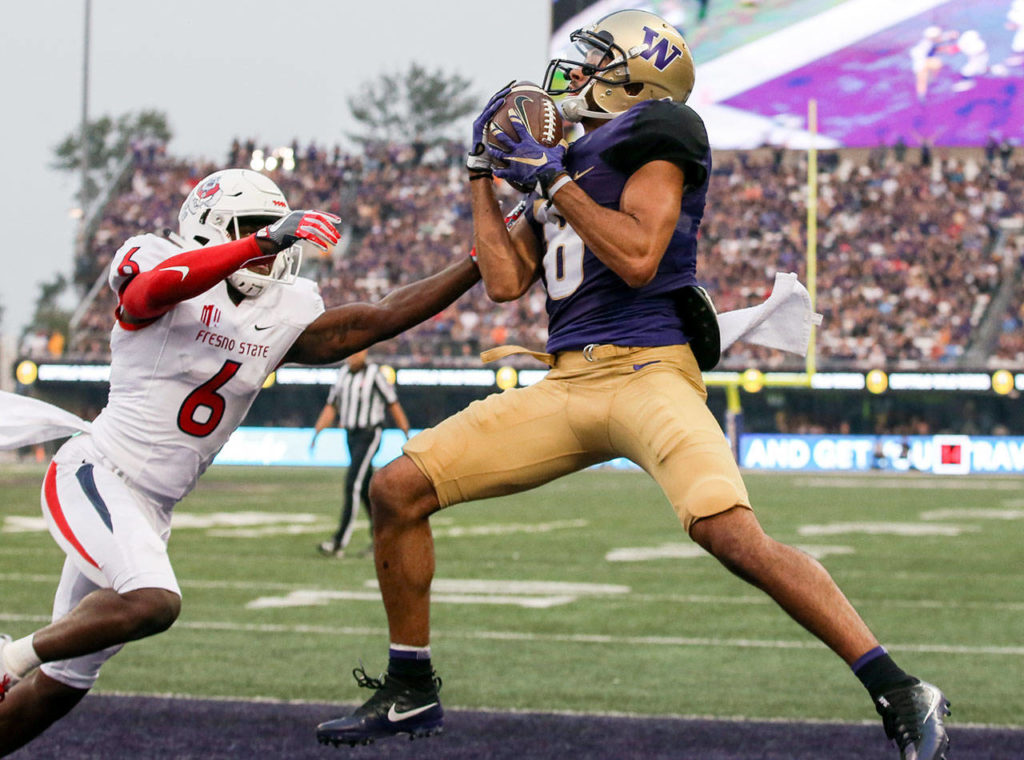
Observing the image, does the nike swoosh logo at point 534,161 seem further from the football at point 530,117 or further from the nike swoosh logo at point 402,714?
the nike swoosh logo at point 402,714

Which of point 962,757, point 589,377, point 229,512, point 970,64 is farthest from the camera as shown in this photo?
point 970,64

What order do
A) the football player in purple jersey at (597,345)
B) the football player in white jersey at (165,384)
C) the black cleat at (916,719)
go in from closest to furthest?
1. the black cleat at (916,719)
2. the football player in purple jersey at (597,345)
3. the football player in white jersey at (165,384)

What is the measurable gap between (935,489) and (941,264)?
336 inches

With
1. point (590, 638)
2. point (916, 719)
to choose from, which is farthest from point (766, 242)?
point (916, 719)

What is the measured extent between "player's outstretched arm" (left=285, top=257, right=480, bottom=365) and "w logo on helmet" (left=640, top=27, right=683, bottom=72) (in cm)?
85

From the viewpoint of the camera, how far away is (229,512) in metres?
15.9

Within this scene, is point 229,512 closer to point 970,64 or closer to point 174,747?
point 174,747

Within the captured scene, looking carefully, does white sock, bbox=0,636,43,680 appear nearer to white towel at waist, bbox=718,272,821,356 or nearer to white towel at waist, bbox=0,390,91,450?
white towel at waist, bbox=0,390,91,450

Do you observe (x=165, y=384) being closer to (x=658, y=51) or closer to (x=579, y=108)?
(x=579, y=108)

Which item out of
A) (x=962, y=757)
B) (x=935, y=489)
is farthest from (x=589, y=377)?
(x=935, y=489)

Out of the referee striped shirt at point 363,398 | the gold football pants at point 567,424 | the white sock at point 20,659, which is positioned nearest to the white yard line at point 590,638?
the referee striped shirt at point 363,398

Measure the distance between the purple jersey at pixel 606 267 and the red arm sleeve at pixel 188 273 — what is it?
2.87 ft

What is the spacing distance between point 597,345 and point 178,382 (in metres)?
1.35

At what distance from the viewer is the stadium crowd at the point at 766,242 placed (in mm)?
26844
